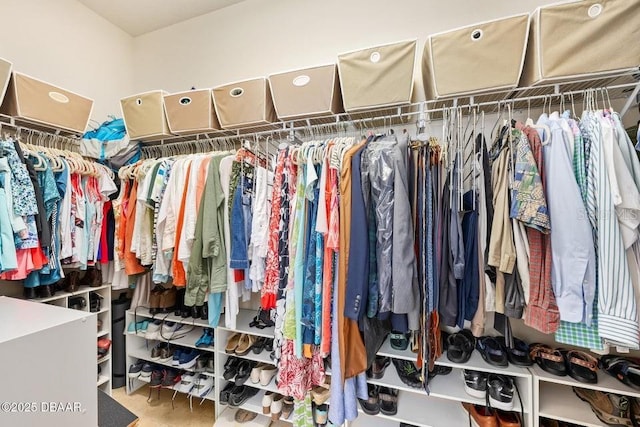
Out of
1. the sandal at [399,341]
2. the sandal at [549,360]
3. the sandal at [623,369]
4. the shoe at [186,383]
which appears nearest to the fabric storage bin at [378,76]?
the sandal at [399,341]

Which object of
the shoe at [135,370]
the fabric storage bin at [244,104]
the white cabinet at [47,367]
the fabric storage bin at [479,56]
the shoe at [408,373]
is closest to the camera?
the white cabinet at [47,367]

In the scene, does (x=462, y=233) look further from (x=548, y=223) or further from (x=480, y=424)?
(x=480, y=424)

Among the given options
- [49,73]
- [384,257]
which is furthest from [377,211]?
[49,73]

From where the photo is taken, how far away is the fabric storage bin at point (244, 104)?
1525 millimetres

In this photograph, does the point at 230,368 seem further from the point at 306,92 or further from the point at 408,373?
the point at 306,92

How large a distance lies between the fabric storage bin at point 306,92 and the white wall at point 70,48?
67.6 inches

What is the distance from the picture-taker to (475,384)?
123cm

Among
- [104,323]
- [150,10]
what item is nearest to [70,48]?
[150,10]

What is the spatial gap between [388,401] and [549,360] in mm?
795

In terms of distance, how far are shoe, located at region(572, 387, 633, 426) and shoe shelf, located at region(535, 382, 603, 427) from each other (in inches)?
1.0

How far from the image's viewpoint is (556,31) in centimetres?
104

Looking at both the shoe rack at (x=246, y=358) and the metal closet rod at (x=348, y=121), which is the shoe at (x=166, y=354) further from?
the metal closet rod at (x=348, y=121)

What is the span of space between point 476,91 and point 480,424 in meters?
1.57

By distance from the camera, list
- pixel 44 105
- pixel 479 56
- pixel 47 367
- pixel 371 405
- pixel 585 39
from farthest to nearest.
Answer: pixel 44 105, pixel 371 405, pixel 479 56, pixel 585 39, pixel 47 367
